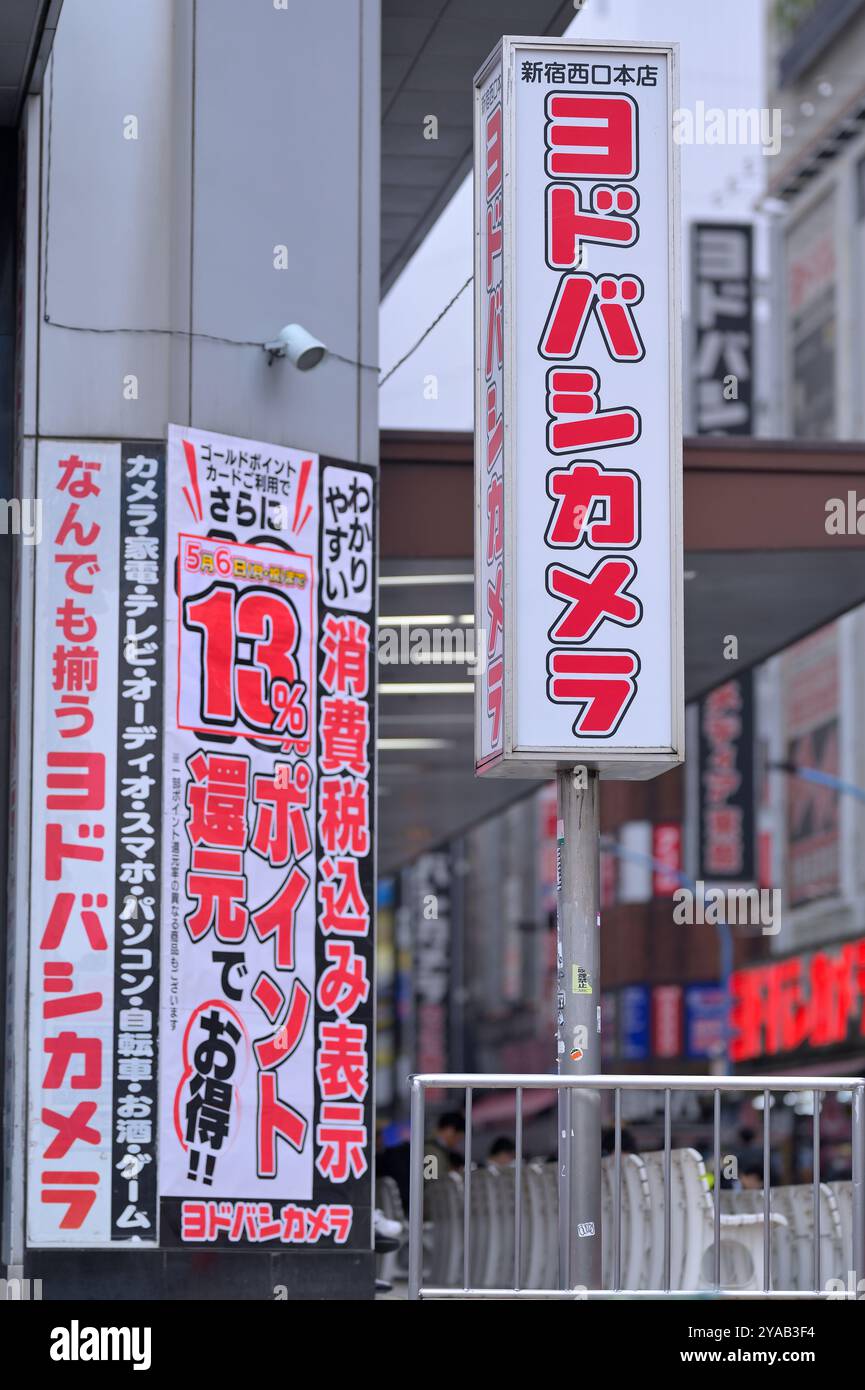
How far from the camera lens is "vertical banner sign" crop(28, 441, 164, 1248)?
11820mm

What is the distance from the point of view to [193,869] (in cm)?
1211

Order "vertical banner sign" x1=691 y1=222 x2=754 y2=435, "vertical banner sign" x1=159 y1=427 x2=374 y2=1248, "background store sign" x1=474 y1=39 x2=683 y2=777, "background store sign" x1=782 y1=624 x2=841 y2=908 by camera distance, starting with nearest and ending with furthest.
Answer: "background store sign" x1=474 y1=39 x2=683 y2=777
"vertical banner sign" x1=159 y1=427 x2=374 y2=1248
"vertical banner sign" x1=691 y1=222 x2=754 y2=435
"background store sign" x1=782 y1=624 x2=841 y2=908

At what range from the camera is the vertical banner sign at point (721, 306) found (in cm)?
4750

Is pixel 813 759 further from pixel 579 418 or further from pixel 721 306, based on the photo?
pixel 579 418

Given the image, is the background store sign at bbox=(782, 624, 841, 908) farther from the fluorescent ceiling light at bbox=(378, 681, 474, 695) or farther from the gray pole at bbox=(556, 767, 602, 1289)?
the gray pole at bbox=(556, 767, 602, 1289)

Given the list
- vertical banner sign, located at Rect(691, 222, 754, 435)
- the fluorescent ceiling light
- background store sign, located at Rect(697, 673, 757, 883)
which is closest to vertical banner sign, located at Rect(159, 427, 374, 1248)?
the fluorescent ceiling light

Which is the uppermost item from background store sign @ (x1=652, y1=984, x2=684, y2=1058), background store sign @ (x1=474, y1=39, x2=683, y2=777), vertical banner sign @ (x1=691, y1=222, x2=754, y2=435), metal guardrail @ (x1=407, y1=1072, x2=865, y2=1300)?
vertical banner sign @ (x1=691, y1=222, x2=754, y2=435)

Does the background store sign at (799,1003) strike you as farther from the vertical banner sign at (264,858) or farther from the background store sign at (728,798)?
the vertical banner sign at (264,858)

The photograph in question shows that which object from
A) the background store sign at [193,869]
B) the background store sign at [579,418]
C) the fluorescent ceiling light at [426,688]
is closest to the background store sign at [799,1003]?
the fluorescent ceiling light at [426,688]

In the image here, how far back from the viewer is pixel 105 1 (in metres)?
12.7

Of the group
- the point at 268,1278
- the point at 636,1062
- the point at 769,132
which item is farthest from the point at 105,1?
the point at 636,1062

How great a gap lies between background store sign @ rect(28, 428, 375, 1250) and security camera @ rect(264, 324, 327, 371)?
592 millimetres
